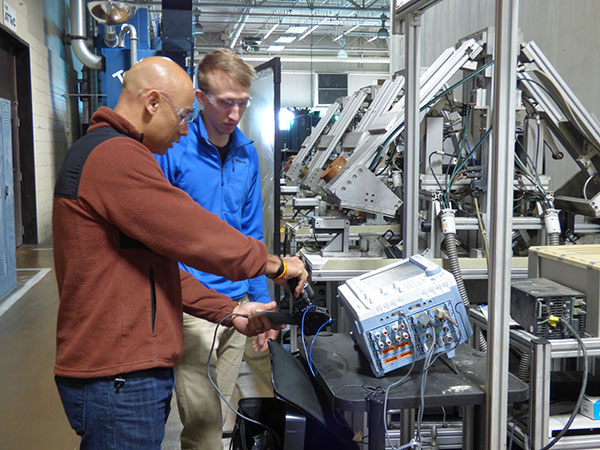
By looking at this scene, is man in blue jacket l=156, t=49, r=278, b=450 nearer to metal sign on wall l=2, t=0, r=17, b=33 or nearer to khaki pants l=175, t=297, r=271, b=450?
khaki pants l=175, t=297, r=271, b=450

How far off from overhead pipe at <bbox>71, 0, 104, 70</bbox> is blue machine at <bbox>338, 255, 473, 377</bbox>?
29.8 ft

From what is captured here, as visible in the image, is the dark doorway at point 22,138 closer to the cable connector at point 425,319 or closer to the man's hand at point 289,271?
the man's hand at point 289,271

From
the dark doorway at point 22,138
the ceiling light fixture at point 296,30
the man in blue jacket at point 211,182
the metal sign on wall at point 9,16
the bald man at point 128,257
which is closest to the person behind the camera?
the bald man at point 128,257

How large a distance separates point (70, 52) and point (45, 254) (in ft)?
16.4

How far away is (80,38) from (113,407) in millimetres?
9474

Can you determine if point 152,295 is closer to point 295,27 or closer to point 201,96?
point 201,96

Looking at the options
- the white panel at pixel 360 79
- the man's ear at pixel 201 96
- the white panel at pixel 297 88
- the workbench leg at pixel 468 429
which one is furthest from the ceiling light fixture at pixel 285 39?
the workbench leg at pixel 468 429

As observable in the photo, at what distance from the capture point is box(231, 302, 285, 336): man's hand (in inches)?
71.3

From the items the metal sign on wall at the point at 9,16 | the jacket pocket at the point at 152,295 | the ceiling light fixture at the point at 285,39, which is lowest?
the jacket pocket at the point at 152,295

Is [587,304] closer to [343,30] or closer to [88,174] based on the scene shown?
[88,174]

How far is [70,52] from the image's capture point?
37.2 ft

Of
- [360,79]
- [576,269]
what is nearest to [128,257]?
[576,269]

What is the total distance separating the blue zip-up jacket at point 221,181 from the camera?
213cm

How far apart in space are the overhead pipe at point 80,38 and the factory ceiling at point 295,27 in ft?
6.94
